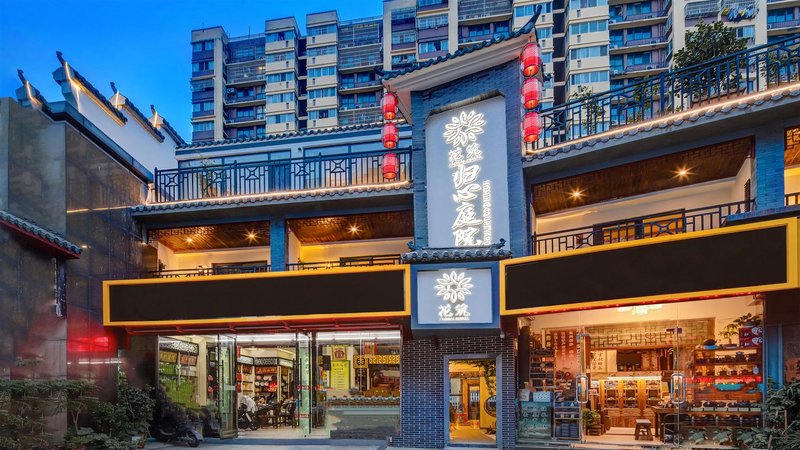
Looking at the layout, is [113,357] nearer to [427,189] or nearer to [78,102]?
[78,102]

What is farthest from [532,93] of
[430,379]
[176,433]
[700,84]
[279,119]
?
[279,119]

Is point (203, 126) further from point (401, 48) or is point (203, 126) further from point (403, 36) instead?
point (403, 36)

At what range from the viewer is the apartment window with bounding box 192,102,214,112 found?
163 ft

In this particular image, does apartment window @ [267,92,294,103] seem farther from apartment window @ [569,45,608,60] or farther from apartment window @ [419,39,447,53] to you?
apartment window @ [569,45,608,60]

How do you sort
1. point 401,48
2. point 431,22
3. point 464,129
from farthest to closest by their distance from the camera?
point 401,48
point 431,22
point 464,129

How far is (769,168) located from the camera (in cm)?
944

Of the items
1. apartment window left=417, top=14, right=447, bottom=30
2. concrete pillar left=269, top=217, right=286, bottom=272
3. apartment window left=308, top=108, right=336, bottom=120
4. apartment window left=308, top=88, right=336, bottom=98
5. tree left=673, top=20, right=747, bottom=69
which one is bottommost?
concrete pillar left=269, top=217, right=286, bottom=272

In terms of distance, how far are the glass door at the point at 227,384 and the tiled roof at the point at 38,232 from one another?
4.35 m

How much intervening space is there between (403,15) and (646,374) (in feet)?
127

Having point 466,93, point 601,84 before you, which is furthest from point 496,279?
point 601,84

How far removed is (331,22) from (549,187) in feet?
134

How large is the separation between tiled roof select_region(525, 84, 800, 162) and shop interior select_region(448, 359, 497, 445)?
494 cm

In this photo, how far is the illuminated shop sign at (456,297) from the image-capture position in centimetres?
1086

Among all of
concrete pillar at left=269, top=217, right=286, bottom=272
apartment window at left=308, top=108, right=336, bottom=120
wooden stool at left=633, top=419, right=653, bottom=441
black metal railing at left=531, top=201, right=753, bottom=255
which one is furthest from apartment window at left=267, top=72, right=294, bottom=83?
wooden stool at left=633, top=419, right=653, bottom=441
